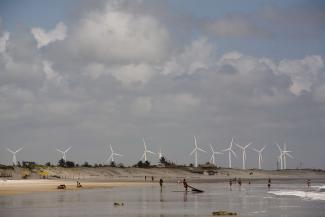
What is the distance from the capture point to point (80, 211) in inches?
1909

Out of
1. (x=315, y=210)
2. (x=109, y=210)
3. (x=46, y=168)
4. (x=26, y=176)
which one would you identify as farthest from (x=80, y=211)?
(x=46, y=168)

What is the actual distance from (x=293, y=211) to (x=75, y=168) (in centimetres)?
15572

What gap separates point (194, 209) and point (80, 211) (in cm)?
954

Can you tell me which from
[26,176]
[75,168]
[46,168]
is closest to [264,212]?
[26,176]

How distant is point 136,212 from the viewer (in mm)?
47719

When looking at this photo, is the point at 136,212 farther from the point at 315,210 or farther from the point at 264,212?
the point at 315,210

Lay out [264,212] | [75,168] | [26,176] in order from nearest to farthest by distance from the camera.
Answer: [264,212] → [26,176] → [75,168]

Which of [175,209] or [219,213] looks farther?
[175,209]

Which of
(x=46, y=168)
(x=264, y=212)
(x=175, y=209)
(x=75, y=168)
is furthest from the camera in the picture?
(x=75, y=168)

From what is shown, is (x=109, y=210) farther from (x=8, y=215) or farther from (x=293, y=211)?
(x=293, y=211)

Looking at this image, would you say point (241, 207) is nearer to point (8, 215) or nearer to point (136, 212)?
point (136, 212)

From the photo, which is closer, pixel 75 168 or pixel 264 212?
pixel 264 212

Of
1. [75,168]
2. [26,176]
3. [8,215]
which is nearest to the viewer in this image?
[8,215]

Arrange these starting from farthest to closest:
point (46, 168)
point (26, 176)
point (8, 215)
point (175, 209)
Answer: point (46, 168), point (26, 176), point (175, 209), point (8, 215)
